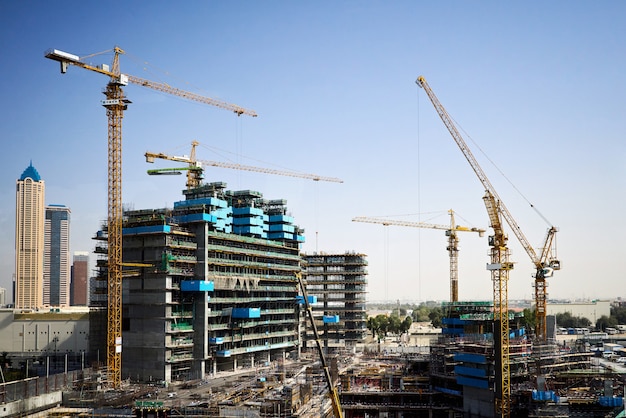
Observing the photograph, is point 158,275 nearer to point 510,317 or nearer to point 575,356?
point 510,317

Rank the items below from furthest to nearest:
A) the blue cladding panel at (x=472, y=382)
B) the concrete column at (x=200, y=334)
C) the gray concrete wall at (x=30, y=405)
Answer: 1. the concrete column at (x=200, y=334)
2. the blue cladding panel at (x=472, y=382)
3. the gray concrete wall at (x=30, y=405)

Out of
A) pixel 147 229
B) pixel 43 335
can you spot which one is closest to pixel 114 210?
pixel 147 229

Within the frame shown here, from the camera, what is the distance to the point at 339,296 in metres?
162

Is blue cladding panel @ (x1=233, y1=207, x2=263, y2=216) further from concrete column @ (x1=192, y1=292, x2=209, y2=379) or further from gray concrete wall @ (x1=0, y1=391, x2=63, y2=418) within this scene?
gray concrete wall @ (x1=0, y1=391, x2=63, y2=418)

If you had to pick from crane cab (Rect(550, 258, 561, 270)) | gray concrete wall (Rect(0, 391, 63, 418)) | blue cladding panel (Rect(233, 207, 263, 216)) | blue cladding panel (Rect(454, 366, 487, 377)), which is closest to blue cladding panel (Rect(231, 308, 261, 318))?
blue cladding panel (Rect(233, 207, 263, 216))

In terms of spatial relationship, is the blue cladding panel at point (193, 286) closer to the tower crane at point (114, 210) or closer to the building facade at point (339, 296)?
the tower crane at point (114, 210)

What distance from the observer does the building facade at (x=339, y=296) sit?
526 ft

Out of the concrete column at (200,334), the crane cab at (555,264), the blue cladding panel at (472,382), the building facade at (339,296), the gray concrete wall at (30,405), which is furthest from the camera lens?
the building facade at (339,296)

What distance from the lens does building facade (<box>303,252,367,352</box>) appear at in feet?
526

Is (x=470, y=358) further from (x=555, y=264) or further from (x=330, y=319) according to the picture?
(x=330, y=319)

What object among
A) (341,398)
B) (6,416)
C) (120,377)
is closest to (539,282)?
(341,398)

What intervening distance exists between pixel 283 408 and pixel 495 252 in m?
43.0

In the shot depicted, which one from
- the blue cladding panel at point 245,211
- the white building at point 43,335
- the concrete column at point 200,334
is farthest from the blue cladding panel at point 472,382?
the white building at point 43,335

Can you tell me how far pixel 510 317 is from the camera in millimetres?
100500
